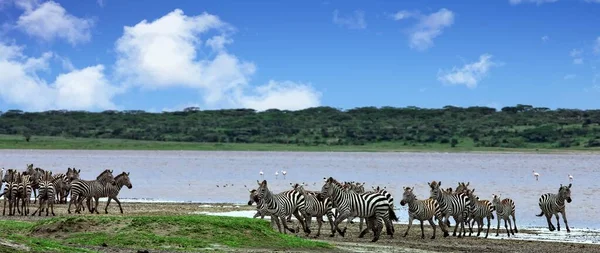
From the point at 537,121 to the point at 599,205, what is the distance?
155 meters

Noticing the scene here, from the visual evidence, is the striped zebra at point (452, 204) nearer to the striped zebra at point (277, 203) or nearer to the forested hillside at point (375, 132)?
the striped zebra at point (277, 203)

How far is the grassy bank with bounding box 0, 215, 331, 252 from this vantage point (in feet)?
62.2

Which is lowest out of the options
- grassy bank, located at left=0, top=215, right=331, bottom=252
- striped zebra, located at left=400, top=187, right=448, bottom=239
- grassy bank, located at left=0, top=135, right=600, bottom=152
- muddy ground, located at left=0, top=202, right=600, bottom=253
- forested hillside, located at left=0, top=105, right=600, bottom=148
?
muddy ground, located at left=0, top=202, right=600, bottom=253

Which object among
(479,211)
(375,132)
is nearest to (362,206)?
(479,211)

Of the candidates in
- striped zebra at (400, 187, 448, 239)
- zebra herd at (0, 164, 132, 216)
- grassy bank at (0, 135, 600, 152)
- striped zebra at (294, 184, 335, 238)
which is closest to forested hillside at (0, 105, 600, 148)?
grassy bank at (0, 135, 600, 152)

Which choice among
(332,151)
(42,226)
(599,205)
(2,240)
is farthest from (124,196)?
(332,151)

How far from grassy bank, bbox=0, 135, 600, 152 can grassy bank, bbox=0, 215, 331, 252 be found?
130102 mm

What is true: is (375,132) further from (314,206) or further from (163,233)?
(163,233)

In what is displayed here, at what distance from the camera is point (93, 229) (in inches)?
792

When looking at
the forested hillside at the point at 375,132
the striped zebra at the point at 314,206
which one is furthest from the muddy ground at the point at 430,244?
the forested hillside at the point at 375,132

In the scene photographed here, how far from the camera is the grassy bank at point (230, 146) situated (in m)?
152

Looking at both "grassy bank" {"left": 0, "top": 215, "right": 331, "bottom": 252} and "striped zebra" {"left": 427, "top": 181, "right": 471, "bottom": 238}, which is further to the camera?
"striped zebra" {"left": 427, "top": 181, "right": 471, "bottom": 238}

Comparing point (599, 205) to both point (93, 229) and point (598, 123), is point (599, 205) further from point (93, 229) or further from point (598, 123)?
point (598, 123)

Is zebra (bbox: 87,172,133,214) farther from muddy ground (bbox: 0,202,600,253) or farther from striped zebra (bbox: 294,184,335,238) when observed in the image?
striped zebra (bbox: 294,184,335,238)
